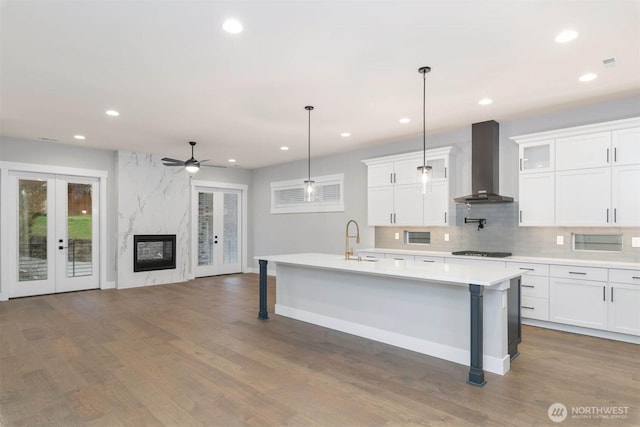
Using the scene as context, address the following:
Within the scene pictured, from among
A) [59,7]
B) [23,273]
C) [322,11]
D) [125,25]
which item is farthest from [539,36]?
[23,273]

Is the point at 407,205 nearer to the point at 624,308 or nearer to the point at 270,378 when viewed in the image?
the point at 624,308

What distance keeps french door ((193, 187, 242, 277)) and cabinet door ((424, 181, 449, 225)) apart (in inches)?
212

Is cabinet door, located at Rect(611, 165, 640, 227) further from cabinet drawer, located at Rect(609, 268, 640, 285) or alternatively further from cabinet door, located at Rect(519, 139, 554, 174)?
cabinet door, located at Rect(519, 139, 554, 174)

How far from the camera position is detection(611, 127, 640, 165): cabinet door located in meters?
4.09

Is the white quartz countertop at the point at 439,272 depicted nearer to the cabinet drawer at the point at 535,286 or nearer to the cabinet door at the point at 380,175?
the cabinet drawer at the point at 535,286

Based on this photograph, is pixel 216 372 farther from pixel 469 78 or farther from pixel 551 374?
pixel 469 78

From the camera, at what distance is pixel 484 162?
528 centimetres

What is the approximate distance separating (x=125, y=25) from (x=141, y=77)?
103 cm

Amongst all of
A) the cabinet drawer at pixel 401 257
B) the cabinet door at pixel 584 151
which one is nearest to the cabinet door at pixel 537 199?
the cabinet door at pixel 584 151

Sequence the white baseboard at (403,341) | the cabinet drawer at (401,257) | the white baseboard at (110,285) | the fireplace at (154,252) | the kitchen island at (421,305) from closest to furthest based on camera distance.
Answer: the kitchen island at (421,305) < the white baseboard at (403,341) < the cabinet drawer at (401,257) < the white baseboard at (110,285) < the fireplace at (154,252)

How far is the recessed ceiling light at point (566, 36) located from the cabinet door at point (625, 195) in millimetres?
2128

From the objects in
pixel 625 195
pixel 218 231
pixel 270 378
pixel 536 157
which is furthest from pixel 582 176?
pixel 218 231

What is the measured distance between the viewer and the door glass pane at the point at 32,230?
6.46 meters

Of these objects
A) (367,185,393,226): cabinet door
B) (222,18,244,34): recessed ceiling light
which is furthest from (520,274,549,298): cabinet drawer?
(222,18,244,34): recessed ceiling light
